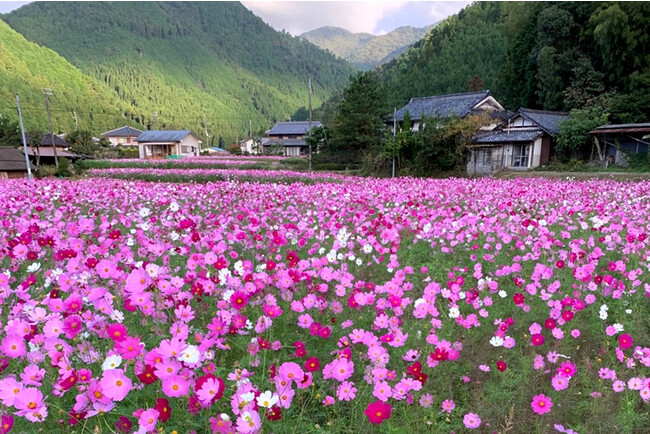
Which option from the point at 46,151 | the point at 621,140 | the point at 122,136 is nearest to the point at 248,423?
the point at 621,140

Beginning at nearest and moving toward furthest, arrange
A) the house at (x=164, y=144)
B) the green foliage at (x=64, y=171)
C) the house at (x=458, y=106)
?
the green foliage at (x=64, y=171) → the house at (x=458, y=106) → the house at (x=164, y=144)

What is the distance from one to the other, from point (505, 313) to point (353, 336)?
169 cm

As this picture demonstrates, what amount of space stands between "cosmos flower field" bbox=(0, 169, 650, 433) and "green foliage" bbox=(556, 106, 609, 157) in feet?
75.9

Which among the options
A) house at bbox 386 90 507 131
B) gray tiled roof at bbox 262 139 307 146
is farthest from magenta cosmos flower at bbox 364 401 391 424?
gray tiled roof at bbox 262 139 307 146

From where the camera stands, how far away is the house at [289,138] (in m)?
62.2

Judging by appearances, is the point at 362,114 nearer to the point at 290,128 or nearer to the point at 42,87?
the point at 290,128

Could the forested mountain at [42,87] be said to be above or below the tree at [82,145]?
above

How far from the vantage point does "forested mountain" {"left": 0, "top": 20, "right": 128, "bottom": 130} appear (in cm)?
6931

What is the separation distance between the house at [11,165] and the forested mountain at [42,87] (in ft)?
158

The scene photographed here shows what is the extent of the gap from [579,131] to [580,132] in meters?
0.08

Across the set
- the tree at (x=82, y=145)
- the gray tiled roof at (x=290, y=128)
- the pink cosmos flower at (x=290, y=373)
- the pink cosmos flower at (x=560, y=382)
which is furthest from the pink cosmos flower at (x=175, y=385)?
the gray tiled roof at (x=290, y=128)

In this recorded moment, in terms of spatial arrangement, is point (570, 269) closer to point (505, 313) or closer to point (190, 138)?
point (505, 313)

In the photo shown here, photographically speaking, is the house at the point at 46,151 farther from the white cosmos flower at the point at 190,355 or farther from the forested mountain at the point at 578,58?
the forested mountain at the point at 578,58

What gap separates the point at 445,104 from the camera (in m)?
35.2
